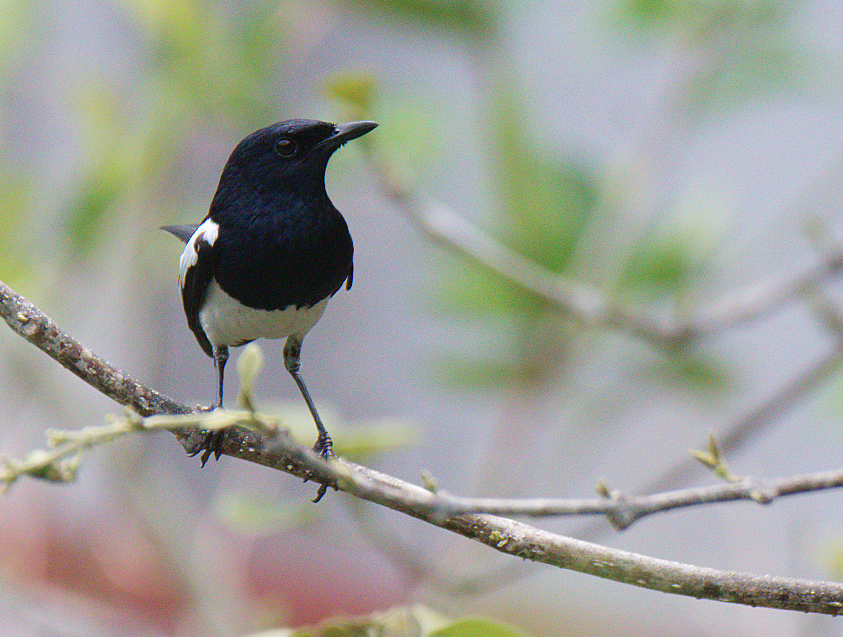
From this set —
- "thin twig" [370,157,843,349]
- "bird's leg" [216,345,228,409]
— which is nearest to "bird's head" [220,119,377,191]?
"bird's leg" [216,345,228,409]

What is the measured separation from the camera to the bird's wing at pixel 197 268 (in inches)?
21.3

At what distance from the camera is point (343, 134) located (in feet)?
1.90

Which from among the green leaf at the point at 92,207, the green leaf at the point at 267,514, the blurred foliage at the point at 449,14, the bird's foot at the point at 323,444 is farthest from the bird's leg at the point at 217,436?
the blurred foliage at the point at 449,14

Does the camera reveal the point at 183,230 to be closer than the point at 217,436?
No

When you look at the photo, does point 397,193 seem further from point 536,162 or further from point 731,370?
point 731,370

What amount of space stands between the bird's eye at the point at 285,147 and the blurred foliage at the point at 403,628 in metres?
0.32

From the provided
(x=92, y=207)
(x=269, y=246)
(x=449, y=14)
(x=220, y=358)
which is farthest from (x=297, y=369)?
(x=449, y=14)

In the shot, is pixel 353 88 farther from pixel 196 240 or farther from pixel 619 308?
pixel 619 308

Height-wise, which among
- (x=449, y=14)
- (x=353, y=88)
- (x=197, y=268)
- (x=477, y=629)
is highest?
(x=449, y=14)

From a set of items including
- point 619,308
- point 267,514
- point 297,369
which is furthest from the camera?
point 619,308

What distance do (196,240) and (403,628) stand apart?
30 cm

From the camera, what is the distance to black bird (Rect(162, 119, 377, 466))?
504 mm

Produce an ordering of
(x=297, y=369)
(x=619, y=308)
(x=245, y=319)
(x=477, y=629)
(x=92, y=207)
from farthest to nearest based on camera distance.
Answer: (x=92, y=207) < (x=619, y=308) < (x=297, y=369) < (x=245, y=319) < (x=477, y=629)

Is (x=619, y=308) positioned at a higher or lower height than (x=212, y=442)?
higher
